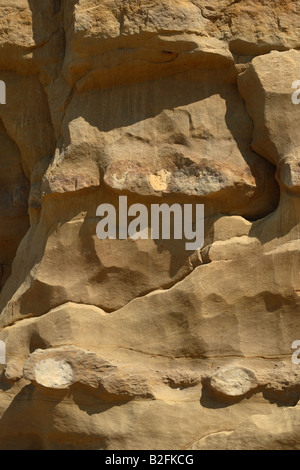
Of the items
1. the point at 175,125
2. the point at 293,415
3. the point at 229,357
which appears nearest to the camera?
the point at 293,415

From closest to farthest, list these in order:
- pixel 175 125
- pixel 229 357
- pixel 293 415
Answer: pixel 293 415 → pixel 229 357 → pixel 175 125

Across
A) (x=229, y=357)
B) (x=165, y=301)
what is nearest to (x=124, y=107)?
(x=165, y=301)

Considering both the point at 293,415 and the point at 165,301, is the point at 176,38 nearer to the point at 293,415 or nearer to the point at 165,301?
the point at 165,301

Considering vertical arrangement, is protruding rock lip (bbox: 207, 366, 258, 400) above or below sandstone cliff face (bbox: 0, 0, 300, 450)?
below

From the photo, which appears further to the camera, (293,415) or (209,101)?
(209,101)

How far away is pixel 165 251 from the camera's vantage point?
477 cm

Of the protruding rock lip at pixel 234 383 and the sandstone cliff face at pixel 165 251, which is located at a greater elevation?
the sandstone cliff face at pixel 165 251

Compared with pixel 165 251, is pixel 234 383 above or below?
below

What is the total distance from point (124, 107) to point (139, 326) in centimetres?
127

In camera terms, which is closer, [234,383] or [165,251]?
[234,383]

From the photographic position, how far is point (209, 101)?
486 centimetres

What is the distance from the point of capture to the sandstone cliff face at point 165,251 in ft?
14.5

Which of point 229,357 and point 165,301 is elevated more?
point 165,301

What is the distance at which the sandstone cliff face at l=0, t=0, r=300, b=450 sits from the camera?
4.43 metres
